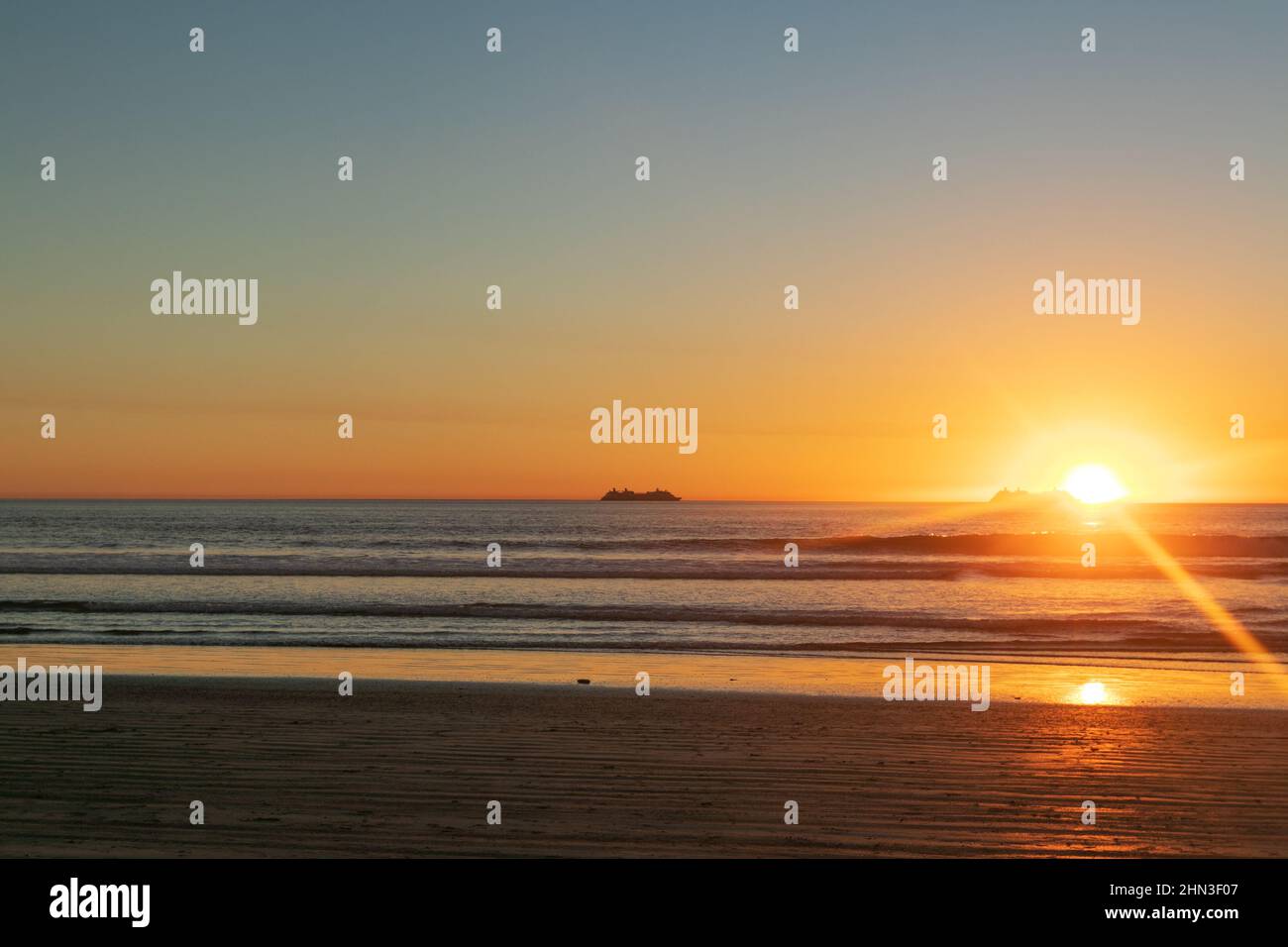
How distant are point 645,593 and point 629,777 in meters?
27.0

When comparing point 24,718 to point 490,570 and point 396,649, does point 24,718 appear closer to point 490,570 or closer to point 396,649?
point 396,649

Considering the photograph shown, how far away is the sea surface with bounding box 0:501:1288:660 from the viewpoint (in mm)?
23766

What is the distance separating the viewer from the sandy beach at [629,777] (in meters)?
7.77

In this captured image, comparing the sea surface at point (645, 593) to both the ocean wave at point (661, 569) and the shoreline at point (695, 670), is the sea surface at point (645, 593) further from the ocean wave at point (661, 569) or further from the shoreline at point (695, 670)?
the shoreline at point (695, 670)

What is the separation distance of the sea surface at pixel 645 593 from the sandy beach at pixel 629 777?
8475 millimetres

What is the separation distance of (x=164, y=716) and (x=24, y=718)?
4.93ft

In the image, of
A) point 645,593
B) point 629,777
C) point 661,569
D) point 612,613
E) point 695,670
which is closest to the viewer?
point 629,777

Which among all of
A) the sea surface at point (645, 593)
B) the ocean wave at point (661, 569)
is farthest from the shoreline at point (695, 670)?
the ocean wave at point (661, 569)

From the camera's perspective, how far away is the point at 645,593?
36.8 m

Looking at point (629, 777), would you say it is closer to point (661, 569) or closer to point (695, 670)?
point (695, 670)

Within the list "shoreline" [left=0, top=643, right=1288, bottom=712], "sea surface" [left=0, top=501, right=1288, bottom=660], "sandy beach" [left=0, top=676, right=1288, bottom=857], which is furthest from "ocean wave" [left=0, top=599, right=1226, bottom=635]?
"sandy beach" [left=0, top=676, right=1288, bottom=857]

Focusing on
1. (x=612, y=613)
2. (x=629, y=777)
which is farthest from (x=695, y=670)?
(x=612, y=613)

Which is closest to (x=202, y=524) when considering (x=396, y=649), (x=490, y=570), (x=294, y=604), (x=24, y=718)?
(x=490, y=570)

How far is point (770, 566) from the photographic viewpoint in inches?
1956
